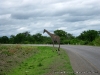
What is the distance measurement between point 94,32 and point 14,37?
3056 cm

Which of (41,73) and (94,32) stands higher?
(94,32)

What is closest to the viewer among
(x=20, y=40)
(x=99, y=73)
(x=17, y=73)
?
(x=99, y=73)

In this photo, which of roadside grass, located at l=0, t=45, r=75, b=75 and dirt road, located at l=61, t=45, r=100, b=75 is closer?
dirt road, located at l=61, t=45, r=100, b=75

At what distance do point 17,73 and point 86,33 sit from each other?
9273 cm

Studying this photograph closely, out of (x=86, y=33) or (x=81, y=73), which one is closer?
(x=81, y=73)

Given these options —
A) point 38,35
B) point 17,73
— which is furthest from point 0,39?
point 17,73

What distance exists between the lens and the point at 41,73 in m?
14.8

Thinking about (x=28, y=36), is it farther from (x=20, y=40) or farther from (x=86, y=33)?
(x=86, y=33)

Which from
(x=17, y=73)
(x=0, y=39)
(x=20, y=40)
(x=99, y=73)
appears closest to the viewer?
(x=99, y=73)

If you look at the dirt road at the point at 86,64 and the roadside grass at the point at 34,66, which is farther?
the roadside grass at the point at 34,66

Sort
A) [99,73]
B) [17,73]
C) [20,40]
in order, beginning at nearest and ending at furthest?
[99,73], [17,73], [20,40]

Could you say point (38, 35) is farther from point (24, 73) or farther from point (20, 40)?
point (24, 73)

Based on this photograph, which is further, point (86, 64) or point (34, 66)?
point (86, 64)

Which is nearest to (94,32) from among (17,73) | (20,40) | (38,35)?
(38,35)
